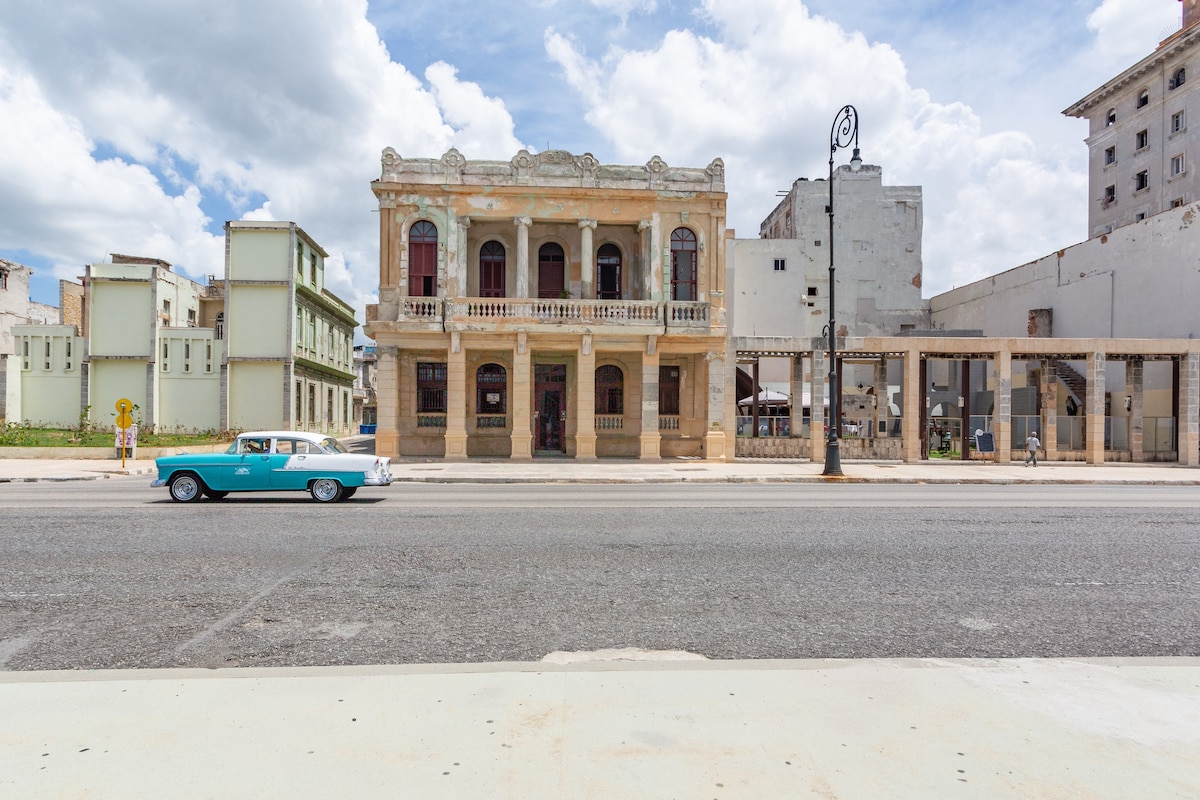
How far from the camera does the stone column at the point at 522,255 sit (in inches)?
1053

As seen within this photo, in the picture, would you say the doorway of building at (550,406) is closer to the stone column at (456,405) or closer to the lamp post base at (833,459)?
the stone column at (456,405)

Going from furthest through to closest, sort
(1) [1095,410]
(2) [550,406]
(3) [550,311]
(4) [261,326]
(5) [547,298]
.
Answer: (4) [261,326] < (2) [550,406] < (5) [547,298] < (1) [1095,410] < (3) [550,311]

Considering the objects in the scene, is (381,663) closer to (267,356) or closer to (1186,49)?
(267,356)

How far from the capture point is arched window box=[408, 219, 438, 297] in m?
27.3

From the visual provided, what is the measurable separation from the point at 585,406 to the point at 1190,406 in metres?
24.0

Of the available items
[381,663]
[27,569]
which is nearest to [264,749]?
[381,663]

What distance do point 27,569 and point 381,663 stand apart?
19.3 ft

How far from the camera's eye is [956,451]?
3153cm

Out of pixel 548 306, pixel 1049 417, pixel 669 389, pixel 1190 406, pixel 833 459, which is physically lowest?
pixel 833 459

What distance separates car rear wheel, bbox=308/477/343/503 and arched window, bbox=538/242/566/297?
16.1m

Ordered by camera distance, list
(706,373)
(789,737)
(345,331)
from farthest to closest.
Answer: (345,331), (706,373), (789,737)

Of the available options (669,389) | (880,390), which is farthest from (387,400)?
(880,390)

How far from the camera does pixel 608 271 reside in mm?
29344

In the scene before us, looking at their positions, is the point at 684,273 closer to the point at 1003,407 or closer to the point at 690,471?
the point at 690,471
